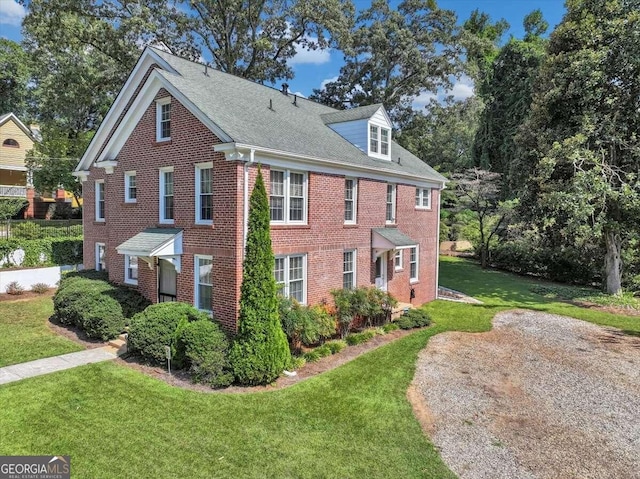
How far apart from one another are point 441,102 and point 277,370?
32.8m

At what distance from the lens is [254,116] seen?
43.4 feet

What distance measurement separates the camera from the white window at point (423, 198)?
19344 mm

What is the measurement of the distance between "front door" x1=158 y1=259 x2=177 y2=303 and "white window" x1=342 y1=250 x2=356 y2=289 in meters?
5.96

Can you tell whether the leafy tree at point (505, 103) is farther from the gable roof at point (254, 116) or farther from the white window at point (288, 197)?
the white window at point (288, 197)

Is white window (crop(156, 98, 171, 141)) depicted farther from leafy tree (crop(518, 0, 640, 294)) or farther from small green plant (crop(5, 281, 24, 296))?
leafy tree (crop(518, 0, 640, 294))

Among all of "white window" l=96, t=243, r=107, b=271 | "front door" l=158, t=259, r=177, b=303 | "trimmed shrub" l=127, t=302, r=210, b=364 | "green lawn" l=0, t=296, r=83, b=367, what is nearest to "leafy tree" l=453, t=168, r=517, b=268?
"front door" l=158, t=259, r=177, b=303

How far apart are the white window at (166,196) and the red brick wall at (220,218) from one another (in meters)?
0.23

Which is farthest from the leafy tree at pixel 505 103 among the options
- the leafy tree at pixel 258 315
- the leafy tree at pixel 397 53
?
the leafy tree at pixel 258 315

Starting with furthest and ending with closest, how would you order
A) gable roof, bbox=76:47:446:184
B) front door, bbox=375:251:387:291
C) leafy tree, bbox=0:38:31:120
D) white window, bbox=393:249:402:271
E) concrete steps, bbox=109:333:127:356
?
leafy tree, bbox=0:38:31:120 → white window, bbox=393:249:402:271 → front door, bbox=375:251:387:291 → concrete steps, bbox=109:333:127:356 → gable roof, bbox=76:47:446:184

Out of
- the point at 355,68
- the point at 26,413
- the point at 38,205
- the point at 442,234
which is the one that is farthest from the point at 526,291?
the point at 38,205

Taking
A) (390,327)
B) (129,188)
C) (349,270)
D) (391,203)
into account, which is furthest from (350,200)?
(129,188)

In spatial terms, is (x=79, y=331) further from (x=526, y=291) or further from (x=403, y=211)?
(x=526, y=291)

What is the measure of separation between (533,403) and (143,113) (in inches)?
562

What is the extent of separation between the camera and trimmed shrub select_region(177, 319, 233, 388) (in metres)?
9.63
